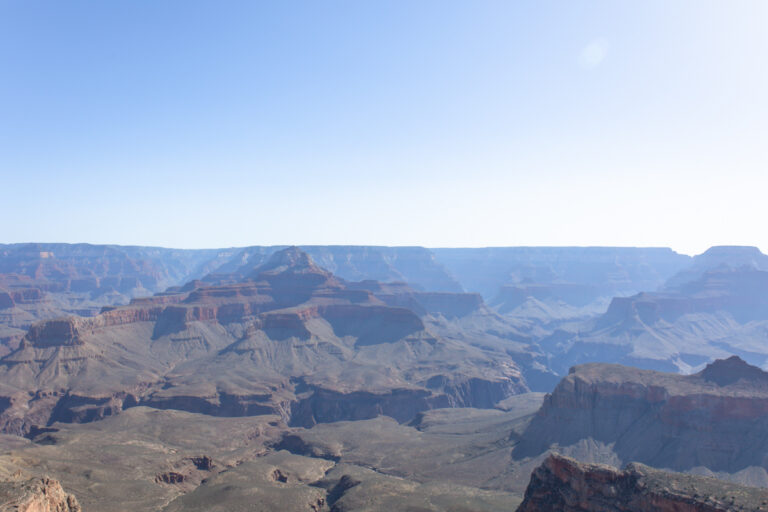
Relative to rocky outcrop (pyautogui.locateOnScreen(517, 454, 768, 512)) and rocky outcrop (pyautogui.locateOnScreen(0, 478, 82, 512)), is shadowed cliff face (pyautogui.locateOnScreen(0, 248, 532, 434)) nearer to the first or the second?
rocky outcrop (pyautogui.locateOnScreen(0, 478, 82, 512))

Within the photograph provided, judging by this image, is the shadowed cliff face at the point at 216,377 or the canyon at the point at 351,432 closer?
the canyon at the point at 351,432

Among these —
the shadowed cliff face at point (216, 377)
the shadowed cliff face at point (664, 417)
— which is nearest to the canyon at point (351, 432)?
the shadowed cliff face at point (664, 417)

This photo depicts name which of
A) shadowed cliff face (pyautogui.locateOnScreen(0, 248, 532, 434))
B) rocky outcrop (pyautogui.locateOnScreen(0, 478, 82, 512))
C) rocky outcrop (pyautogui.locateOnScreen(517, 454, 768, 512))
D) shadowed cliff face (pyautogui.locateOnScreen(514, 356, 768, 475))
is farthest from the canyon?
rocky outcrop (pyautogui.locateOnScreen(0, 478, 82, 512))

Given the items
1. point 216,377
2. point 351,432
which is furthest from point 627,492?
point 216,377

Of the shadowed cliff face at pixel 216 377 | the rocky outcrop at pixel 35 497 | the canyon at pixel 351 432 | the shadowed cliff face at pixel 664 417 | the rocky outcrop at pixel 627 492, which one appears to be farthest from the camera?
the shadowed cliff face at pixel 216 377

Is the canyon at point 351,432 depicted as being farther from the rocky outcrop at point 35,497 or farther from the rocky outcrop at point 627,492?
the rocky outcrop at point 35,497
